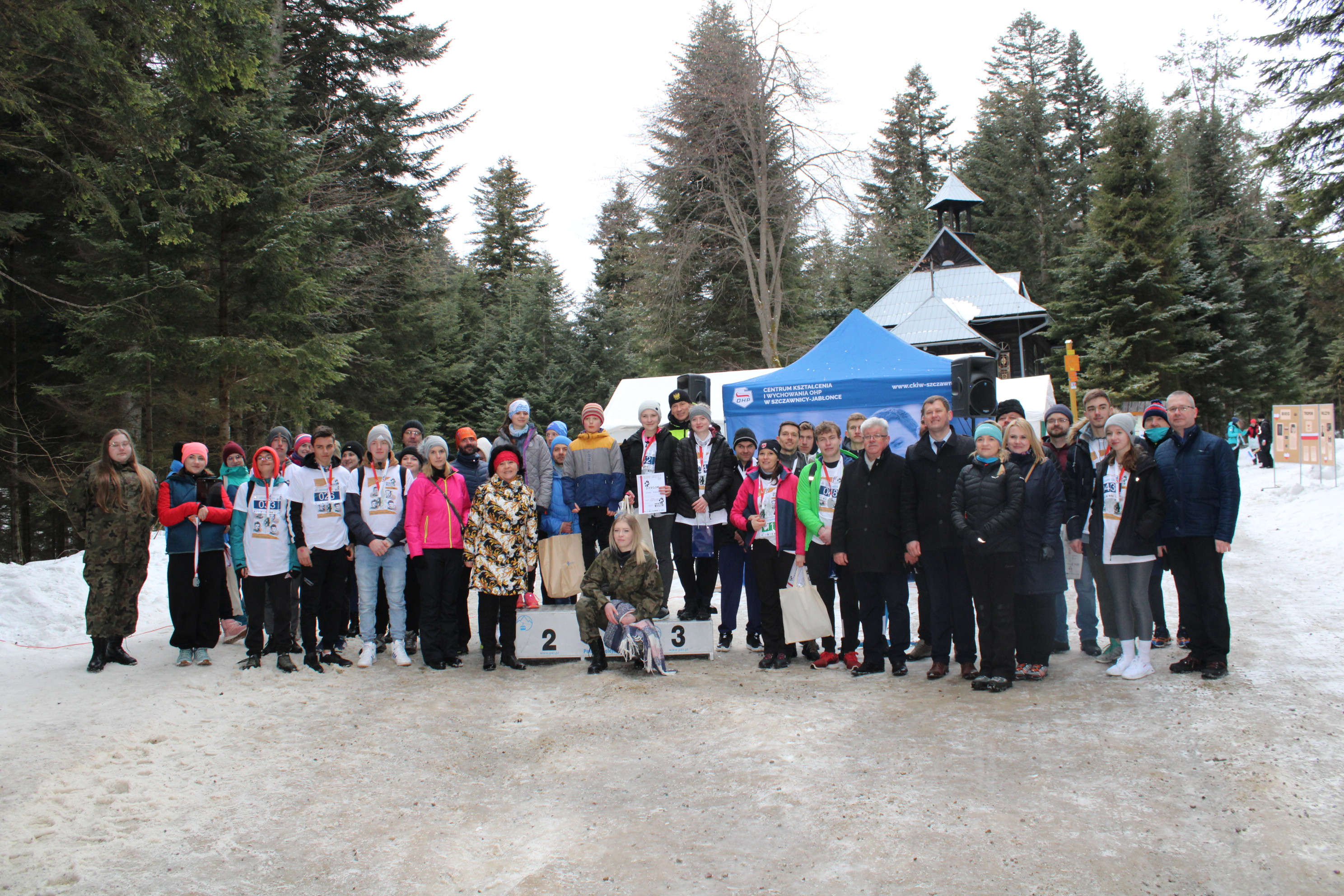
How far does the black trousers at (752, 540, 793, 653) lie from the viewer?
6.63 meters

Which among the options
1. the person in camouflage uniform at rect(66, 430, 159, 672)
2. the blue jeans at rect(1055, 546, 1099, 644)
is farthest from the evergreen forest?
the blue jeans at rect(1055, 546, 1099, 644)

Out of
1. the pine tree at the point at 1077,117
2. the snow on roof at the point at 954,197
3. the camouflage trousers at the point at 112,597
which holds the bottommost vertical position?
the camouflage trousers at the point at 112,597

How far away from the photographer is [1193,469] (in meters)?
5.71

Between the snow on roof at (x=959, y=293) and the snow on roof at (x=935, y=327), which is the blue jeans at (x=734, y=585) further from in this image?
the snow on roof at (x=959, y=293)

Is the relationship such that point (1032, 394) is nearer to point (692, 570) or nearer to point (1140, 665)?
point (1140, 665)

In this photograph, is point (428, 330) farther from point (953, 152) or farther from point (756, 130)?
point (953, 152)

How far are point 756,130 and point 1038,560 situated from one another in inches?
909

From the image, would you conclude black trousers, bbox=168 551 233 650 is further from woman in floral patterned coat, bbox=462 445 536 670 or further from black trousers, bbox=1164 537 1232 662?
black trousers, bbox=1164 537 1232 662

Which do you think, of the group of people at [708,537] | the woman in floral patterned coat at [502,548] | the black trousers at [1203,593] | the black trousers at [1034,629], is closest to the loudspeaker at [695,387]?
the group of people at [708,537]

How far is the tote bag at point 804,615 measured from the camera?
634 cm

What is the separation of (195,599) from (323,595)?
1002mm

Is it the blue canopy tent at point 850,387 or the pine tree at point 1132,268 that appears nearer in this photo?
the blue canopy tent at point 850,387

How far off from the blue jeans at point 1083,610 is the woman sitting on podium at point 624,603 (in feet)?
10.0

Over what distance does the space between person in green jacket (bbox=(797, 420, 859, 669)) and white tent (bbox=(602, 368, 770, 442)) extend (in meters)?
8.93
